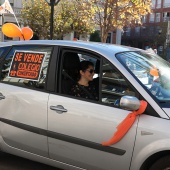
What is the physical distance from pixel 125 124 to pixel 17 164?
1.93 metres

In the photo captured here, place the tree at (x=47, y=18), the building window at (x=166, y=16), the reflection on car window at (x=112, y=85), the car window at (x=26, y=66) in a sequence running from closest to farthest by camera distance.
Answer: the reflection on car window at (x=112, y=85) → the car window at (x=26, y=66) → the tree at (x=47, y=18) → the building window at (x=166, y=16)

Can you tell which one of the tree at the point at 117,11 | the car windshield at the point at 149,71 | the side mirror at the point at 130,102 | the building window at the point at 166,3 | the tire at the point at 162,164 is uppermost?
the building window at the point at 166,3

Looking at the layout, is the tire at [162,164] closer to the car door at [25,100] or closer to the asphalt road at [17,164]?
the car door at [25,100]

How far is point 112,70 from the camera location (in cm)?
327

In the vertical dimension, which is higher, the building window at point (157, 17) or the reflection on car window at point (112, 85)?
the building window at point (157, 17)

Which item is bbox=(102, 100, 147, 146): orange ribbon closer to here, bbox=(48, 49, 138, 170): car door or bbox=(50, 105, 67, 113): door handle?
bbox=(48, 49, 138, 170): car door

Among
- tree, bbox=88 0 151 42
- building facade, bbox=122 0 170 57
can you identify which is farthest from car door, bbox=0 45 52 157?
building facade, bbox=122 0 170 57

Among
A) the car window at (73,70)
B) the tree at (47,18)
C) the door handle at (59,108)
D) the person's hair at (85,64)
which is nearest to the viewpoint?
the door handle at (59,108)

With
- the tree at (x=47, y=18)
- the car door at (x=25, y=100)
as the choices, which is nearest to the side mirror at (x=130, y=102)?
the car door at (x=25, y=100)

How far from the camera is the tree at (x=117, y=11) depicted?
22.4 meters

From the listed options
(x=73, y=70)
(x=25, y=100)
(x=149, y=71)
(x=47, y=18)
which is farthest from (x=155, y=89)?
(x=47, y=18)

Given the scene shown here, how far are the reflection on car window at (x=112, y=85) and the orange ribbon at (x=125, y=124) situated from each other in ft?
0.75

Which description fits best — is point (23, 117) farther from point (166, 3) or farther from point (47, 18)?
point (166, 3)

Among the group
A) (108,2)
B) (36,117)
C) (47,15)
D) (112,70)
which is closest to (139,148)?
(112,70)
